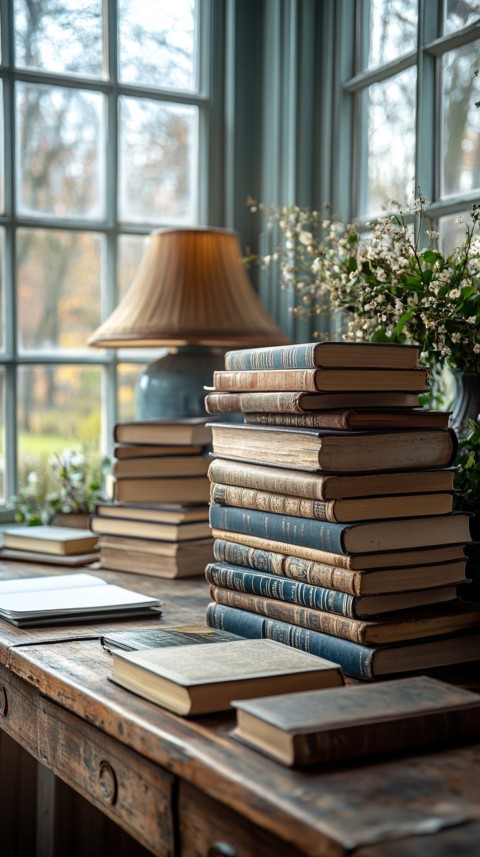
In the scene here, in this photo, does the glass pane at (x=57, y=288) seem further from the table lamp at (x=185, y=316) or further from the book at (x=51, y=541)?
the book at (x=51, y=541)

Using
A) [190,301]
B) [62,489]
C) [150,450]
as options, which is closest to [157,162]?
[190,301]

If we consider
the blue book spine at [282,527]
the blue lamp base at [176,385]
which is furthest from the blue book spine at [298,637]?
the blue lamp base at [176,385]

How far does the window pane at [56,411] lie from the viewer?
98.0 inches

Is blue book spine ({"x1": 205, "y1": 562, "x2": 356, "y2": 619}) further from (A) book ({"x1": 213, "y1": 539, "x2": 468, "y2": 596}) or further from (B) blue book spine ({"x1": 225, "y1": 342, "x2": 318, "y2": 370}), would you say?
(B) blue book spine ({"x1": 225, "y1": 342, "x2": 318, "y2": 370})

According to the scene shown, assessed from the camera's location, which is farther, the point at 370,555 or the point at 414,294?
the point at 414,294

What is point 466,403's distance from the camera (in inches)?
58.9

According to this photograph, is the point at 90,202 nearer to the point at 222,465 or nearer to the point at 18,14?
the point at 18,14

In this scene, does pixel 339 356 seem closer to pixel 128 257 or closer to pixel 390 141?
pixel 390 141

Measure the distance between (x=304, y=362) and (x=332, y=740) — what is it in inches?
19.8

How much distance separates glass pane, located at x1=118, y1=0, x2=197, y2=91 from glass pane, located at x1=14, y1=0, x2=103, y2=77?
7 centimetres

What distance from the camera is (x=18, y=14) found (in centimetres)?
240

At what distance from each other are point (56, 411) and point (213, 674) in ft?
5.24

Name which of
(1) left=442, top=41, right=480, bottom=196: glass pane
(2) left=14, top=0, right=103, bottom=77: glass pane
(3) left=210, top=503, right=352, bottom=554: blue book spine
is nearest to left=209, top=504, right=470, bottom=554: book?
(3) left=210, top=503, right=352, bottom=554: blue book spine

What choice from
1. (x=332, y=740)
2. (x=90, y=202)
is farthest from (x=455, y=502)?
(x=90, y=202)
